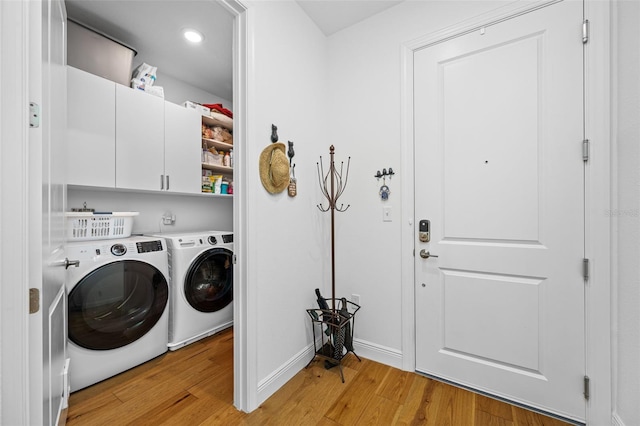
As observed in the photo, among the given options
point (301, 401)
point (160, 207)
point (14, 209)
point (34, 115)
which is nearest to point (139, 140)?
point (160, 207)

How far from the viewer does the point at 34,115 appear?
0.75m

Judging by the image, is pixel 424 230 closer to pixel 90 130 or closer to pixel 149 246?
pixel 149 246

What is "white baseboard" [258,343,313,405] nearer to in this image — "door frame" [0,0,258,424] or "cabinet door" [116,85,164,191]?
"door frame" [0,0,258,424]

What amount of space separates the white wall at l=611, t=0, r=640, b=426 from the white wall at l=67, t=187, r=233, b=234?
10.8 ft

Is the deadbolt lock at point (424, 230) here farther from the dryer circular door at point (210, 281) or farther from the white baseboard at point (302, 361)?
the dryer circular door at point (210, 281)

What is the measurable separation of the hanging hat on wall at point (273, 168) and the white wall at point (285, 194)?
4 centimetres

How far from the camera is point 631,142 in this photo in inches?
47.4

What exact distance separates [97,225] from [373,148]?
83.6 inches

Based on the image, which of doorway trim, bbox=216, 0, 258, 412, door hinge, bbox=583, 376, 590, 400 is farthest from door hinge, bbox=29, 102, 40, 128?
door hinge, bbox=583, 376, 590, 400

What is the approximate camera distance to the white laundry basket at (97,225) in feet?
5.91

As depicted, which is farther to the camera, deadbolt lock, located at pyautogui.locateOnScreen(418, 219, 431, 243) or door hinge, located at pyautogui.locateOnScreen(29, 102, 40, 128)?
deadbolt lock, located at pyautogui.locateOnScreen(418, 219, 431, 243)

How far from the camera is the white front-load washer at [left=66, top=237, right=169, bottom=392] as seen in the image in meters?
1.68


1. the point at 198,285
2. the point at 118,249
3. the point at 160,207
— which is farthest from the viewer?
the point at 160,207

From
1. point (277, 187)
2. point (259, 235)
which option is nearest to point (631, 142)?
point (277, 187)
